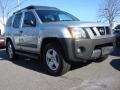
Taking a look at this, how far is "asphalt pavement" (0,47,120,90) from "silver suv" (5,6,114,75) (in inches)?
14.3

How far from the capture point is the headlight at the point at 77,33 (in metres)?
6.16

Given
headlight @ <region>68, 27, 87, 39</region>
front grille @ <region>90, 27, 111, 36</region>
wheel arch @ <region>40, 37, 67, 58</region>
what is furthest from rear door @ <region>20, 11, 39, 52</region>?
front grille @ <region>90, 27, 111, 36</region>

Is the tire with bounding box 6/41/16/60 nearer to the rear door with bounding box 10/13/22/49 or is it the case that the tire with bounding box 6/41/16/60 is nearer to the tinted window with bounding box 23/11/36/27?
the rear door with bounding box 10/13/22/49

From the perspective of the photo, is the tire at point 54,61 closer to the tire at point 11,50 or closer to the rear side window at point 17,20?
the rear side window at point 17,20

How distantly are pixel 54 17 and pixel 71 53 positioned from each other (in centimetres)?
200

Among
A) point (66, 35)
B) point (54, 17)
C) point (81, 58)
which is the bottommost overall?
point (81, 58)

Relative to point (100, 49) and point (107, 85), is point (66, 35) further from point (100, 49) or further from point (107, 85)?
point (107, 85)

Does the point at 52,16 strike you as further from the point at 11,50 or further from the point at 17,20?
the point at 11,50

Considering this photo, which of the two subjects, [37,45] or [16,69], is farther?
[16,69]

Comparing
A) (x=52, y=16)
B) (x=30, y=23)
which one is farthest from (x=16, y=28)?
(x=52, y=16)

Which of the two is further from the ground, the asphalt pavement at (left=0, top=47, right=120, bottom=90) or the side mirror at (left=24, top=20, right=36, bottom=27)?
the side mirror at (left=24, top=20, right=36, bottom=27)

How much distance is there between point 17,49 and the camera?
9.15 metres

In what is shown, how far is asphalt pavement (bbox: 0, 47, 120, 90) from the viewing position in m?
5.63

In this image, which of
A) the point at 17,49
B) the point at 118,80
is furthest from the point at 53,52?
the point at 17,49
